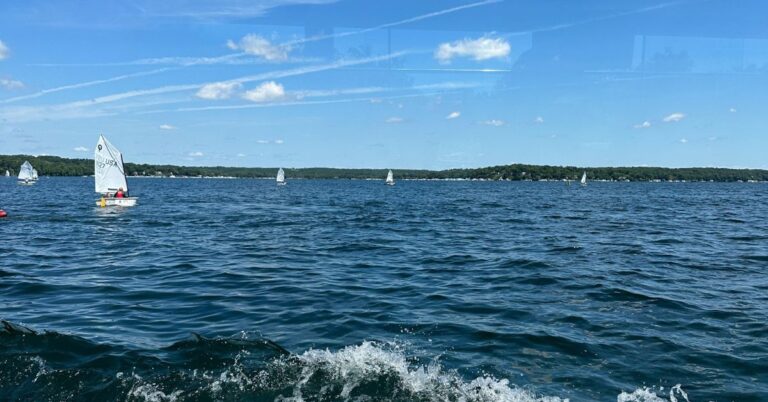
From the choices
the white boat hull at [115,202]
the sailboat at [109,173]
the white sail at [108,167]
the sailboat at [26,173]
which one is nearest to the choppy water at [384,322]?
the white boat hull at [115,202]

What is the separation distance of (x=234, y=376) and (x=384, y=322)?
165 inches

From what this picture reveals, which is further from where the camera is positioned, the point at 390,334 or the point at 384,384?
the point at 390,334

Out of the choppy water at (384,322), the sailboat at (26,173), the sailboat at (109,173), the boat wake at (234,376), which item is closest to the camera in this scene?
the boat wake at (234,376)

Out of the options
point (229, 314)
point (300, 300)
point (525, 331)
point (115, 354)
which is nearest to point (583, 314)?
point (525, 331)

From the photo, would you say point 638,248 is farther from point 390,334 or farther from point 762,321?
point 390,334

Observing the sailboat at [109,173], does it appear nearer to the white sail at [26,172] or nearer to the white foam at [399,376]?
the white foam at [399,376]

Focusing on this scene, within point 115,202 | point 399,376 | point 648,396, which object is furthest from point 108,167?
point 648,396

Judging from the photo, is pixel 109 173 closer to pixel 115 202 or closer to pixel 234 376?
pixel 115 202

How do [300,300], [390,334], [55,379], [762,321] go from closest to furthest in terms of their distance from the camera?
[55,379] < [390,334] < [762,321] < [300,300]

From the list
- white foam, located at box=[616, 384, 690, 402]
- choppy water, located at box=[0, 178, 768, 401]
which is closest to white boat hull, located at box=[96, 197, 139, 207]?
choppy water, located at box=[0, 178, 768, 401]

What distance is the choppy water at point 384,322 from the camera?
26.8 ft

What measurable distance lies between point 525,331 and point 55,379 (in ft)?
27.6

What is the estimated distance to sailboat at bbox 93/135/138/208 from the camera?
5181cm

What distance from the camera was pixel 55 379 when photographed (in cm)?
823
